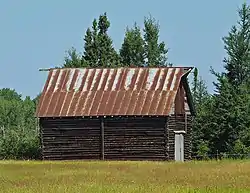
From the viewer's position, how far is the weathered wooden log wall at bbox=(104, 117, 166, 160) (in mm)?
51719

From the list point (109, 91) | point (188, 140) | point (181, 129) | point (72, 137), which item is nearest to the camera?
point (72, 137)

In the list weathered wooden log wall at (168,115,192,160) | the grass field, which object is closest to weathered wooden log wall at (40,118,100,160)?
weathered wooden log wall at (168,115,192,160)

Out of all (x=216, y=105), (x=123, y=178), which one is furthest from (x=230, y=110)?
(x=123, y=178)

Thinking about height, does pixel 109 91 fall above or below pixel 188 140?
above

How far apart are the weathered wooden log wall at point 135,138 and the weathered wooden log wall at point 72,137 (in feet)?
2.86

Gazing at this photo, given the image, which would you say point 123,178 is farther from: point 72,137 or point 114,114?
point 72,137

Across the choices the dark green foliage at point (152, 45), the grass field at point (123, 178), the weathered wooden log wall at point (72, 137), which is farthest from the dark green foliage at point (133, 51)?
the grass field at point (123, 178)

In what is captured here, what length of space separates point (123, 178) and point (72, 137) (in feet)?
64.6

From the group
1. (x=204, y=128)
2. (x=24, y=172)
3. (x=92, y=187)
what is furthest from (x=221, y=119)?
(x=92, y=187)

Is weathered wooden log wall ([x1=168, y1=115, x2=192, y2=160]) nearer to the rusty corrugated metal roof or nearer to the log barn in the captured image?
the log barn

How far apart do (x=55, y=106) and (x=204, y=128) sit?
12728 mm

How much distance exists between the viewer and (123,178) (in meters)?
33.7

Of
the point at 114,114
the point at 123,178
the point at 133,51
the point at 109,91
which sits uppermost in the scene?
the point at 133,51

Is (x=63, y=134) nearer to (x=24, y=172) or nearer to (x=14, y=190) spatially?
(x=24, y=172)
